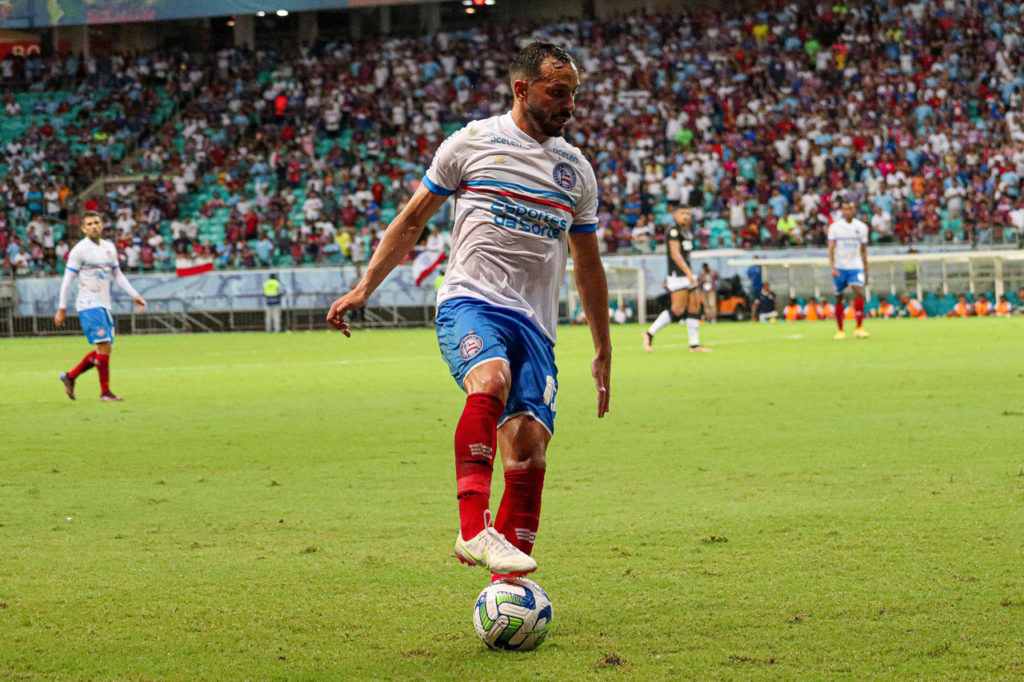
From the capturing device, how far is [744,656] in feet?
12.6

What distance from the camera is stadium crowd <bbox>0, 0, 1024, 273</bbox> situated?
34.5 meters

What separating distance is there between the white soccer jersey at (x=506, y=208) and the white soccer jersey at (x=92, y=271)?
10629 millimetres

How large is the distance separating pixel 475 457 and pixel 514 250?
89 centimetres

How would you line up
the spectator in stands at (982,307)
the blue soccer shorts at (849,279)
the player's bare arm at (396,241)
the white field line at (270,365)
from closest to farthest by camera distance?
the player's bare arm at (396,241) → the white field line at (270,365) → the blue soccer shorts at (849,279) → the spectator in stands at (982,307)

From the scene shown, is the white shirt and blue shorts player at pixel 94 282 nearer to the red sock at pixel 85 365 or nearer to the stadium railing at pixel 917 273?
the red sock at pixel 85 365

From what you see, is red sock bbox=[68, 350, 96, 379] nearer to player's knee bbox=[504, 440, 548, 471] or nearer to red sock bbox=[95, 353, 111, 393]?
red sock bbox=[95, 353, 111, 393]

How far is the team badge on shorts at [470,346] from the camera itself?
4574mm

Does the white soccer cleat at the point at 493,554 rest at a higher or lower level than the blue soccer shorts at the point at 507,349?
lower

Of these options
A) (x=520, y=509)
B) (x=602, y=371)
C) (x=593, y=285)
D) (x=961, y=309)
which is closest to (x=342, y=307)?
(x=520, y=509)

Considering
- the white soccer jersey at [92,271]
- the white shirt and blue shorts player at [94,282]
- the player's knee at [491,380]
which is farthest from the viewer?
the white soccer jersey at [92,271]

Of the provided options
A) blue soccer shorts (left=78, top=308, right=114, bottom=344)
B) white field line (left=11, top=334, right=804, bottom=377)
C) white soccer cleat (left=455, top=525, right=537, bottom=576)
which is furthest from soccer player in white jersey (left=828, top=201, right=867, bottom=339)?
white soccer cleat (left=455, top=525, right=537, bottom=576)

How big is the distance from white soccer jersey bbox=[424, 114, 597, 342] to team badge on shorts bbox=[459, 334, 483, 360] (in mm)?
212

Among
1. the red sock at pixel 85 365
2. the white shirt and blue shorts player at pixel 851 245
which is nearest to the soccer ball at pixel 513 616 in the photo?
the red sock at pixel 85 365

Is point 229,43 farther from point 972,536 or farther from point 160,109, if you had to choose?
point 972,536
